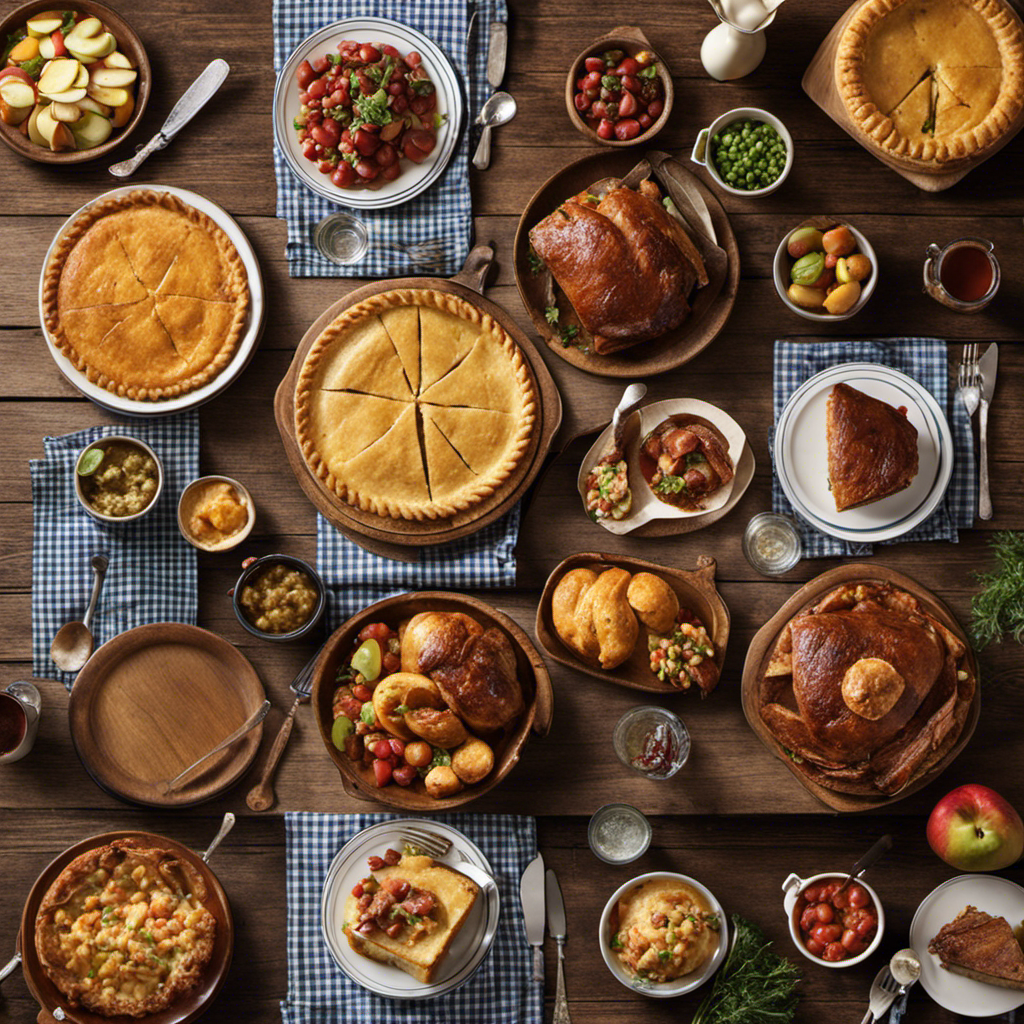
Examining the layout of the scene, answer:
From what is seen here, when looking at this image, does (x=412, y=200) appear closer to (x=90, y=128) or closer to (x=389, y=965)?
(x=90, y=128)

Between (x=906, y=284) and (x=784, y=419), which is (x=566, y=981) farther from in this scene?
(x=906, y=284)

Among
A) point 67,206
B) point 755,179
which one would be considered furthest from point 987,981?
point 67,206

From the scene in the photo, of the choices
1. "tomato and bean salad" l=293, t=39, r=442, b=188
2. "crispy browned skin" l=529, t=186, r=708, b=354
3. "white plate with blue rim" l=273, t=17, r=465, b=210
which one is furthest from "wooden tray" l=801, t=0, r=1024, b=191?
"tomato and bean salad" l=293, t=39, r=442, b=188

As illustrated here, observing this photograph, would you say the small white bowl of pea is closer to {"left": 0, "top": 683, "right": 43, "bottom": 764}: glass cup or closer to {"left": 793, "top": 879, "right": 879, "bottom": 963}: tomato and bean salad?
{"left": 793, "top": 879, "right": 879, "bottom": 963}: tomato and bean salad

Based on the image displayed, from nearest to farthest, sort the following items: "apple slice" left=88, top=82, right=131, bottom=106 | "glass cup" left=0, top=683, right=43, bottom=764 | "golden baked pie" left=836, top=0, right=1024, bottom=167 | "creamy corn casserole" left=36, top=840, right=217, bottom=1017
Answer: "creamy corn casserole" left=36, top=840, right=217, bottom=1017, "golden baked pie" left=836, top=0, right=1024, bottom=167, "glass cup" left=0, top=683, right=43, bottom=764, "apple slice" left=88, top=82, right=131, bottom=106

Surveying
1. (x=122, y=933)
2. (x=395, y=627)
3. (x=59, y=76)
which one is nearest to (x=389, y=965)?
(x=122, y=933)
